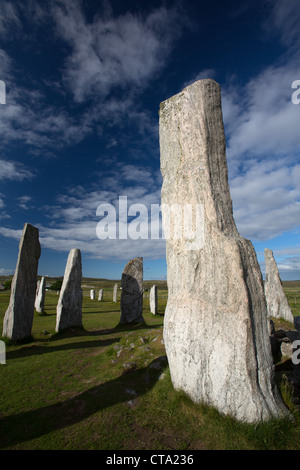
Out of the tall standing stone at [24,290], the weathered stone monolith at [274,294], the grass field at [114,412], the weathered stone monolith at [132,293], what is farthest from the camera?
the weathered stone monolith at [132,293]

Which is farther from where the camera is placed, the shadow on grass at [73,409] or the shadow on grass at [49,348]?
the shadow on grass at [49,348]

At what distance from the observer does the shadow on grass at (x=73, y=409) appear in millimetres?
3623

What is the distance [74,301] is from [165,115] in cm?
939

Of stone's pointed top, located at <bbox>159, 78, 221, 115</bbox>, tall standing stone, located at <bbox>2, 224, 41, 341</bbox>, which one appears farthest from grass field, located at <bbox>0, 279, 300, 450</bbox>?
stone's pointed top, located at <bbox>159, 78, 221, 115</bbox>

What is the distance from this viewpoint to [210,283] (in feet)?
13.5

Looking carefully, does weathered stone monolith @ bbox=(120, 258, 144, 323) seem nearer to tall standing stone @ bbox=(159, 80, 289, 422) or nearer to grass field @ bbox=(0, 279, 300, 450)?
grass field @ bbox=(0, 279, 300, 450)

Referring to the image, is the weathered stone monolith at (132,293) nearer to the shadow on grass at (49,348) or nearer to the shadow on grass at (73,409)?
the shadow on grass at (49,348)

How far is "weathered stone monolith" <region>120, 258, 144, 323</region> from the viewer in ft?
→ 44.4

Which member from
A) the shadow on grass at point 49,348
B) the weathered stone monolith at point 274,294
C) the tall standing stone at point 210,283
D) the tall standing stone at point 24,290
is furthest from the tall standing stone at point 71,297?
the weathered stone monolith at point 274,294

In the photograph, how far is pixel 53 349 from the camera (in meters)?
8.50

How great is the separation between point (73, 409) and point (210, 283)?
3324 millimetres

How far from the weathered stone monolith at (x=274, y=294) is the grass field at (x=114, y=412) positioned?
30.5 feet

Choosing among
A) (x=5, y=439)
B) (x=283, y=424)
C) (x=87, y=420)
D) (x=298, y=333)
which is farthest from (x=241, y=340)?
(x=298, y=333)

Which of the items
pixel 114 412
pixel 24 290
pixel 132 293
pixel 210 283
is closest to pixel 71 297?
pixel 24 290
